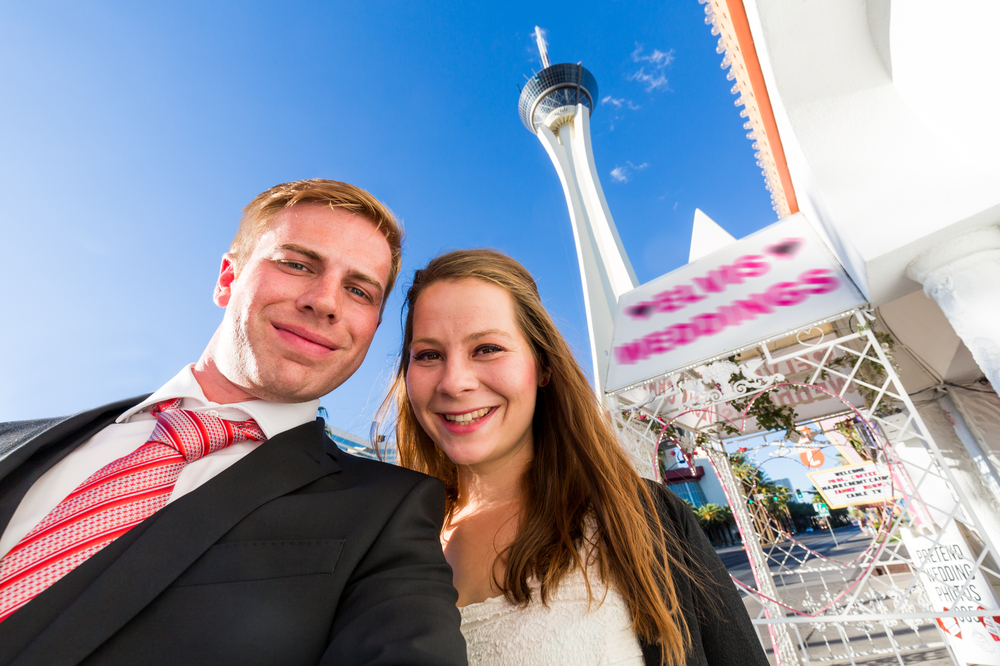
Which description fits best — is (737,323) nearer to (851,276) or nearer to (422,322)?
(851,276)

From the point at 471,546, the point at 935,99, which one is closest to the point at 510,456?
the point at 471,546

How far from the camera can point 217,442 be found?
4.33 feet

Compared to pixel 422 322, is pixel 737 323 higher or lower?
higher

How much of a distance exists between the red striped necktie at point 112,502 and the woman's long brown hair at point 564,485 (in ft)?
3.00

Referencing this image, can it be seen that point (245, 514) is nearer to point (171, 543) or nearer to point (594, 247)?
point (171, 543)

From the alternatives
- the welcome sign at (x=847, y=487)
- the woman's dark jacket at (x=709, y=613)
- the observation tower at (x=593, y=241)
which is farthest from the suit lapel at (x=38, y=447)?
the welcome sign at (x=847, y=487)

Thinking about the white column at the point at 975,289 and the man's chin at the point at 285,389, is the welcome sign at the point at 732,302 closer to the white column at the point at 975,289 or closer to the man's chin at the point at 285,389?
the white column at the point at 975,289

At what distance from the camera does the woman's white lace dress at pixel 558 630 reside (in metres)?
1.33

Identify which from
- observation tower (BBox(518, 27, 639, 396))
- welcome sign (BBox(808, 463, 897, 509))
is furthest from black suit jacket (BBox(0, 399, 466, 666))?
welcome sign (BBox(808, 463, 897, 509))

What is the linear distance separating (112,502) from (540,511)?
1.35 m

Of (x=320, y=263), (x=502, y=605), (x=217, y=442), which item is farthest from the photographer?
(x=320, y=263)

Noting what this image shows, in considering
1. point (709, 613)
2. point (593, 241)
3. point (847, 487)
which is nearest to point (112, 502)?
point (709, 613)

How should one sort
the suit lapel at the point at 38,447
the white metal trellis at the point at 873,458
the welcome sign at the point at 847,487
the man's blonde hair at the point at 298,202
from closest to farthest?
the suit lapel at the point at 38,447, the man's blonde hair at the point at 298,202, the white metal trellis at the point at 873,458, the welcome sign at the point at 847,487

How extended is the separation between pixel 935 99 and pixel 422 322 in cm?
426
